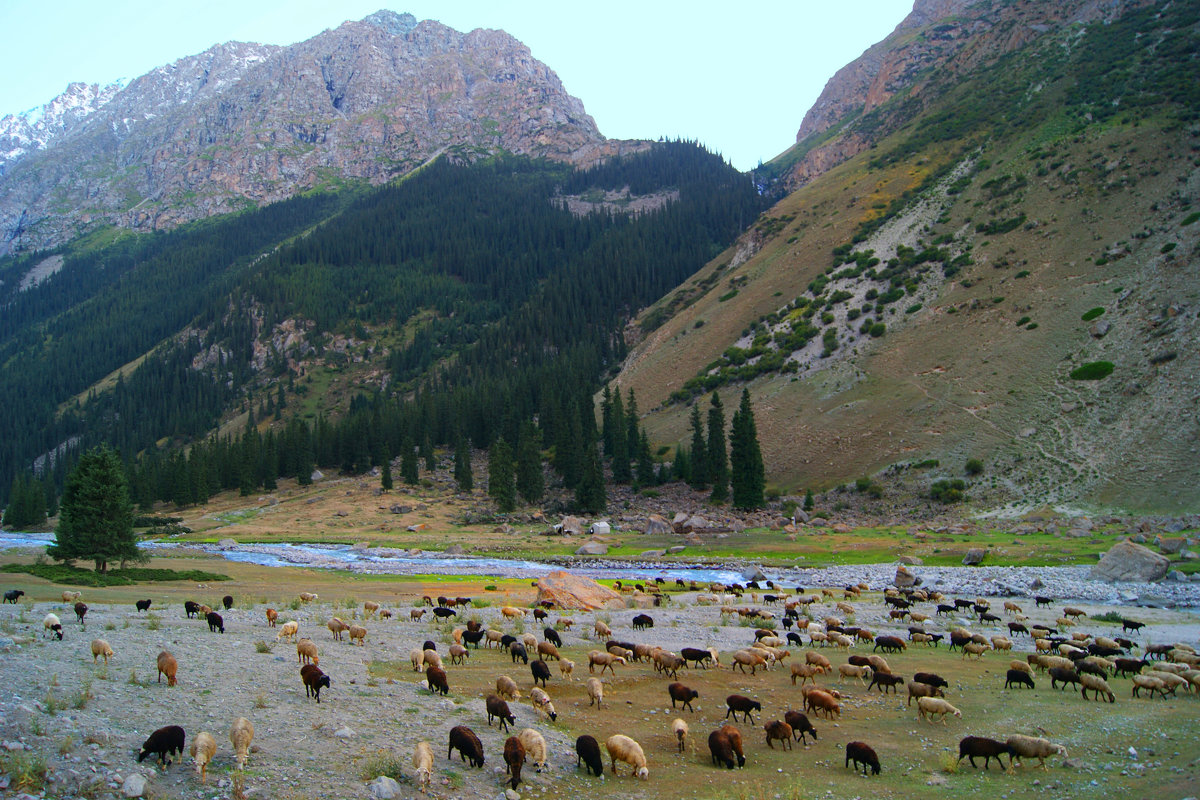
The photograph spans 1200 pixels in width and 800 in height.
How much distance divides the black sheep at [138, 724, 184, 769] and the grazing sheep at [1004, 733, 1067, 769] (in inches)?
645

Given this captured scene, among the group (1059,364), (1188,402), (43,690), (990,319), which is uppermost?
(990,319)

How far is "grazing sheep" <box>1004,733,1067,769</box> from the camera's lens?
1405cm

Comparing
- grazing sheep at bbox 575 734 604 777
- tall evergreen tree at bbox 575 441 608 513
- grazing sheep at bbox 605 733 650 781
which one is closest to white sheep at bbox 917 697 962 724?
grazing sheep at bbox 605 733 650 781

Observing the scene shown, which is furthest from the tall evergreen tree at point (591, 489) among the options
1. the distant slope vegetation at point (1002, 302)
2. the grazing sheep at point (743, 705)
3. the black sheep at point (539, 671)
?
the grazing sheep at point (743, 705)

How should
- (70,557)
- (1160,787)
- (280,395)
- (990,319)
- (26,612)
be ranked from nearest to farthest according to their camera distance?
1. (1160,787)
2. (26,612)
3. (70,557)
4. (990,319)
5. (280,395)

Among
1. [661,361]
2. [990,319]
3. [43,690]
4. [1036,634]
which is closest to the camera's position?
[43,690]

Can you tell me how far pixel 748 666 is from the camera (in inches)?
923

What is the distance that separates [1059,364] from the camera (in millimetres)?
80375

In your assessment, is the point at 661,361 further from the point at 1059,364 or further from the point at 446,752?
the point at 446,752

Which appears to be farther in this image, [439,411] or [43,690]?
[439,411]

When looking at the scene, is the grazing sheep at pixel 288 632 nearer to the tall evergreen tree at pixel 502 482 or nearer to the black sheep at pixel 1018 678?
the black sheep at pixel 1018 678

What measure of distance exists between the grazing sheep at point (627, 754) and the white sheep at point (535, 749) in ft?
4.55

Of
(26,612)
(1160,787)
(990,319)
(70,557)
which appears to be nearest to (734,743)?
(1160,787)

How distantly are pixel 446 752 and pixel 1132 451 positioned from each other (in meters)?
76.4
